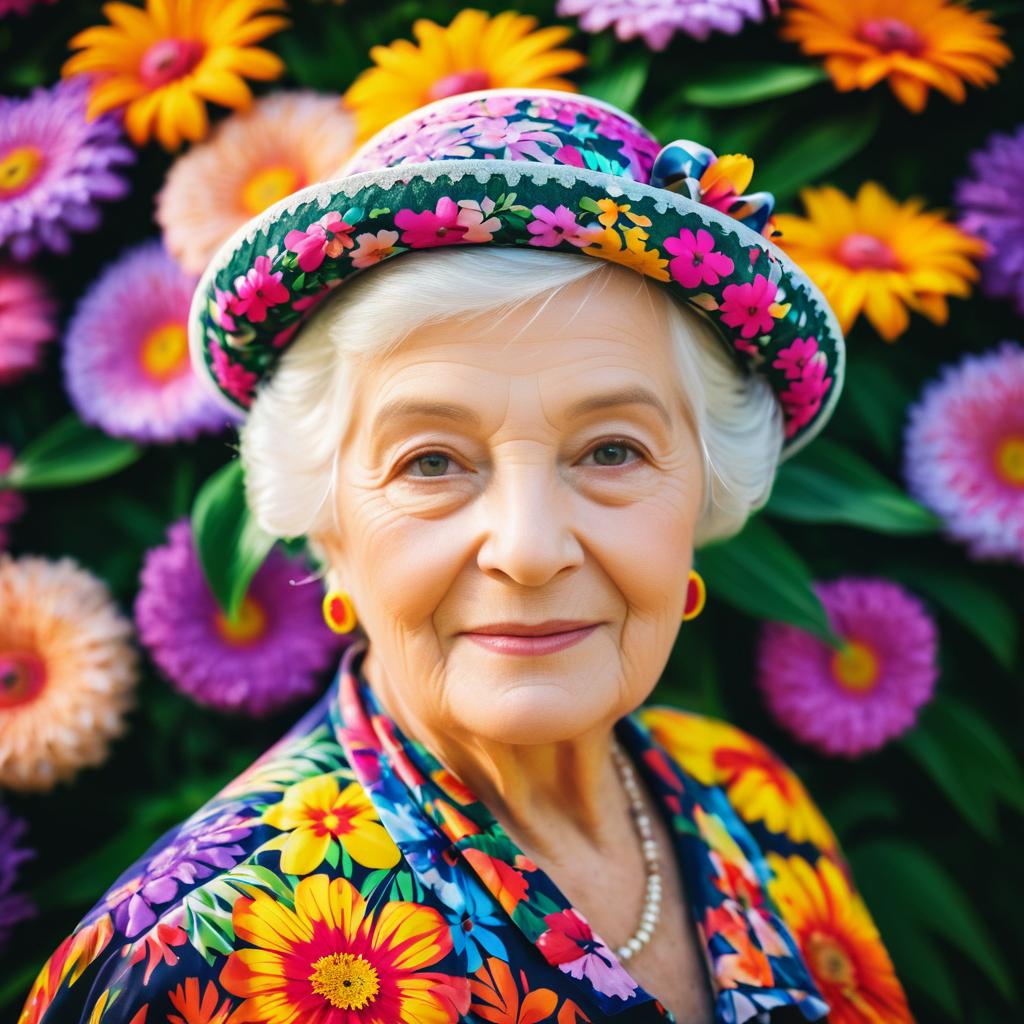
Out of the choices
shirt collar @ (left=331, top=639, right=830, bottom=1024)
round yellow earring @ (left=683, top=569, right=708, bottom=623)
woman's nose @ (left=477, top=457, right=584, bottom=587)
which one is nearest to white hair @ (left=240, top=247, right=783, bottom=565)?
round yellow earring @ (left=683, top=569, right=708, bottom=623)

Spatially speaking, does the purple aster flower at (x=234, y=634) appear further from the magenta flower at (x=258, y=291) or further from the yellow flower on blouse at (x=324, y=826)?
the magenta flower at (x=258, y=291)

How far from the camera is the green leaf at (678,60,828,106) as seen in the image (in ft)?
6.57

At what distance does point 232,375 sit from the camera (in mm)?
1590

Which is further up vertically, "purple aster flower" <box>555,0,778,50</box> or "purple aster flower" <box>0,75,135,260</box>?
"purple aster flower" <box>555,0,778,50</box>

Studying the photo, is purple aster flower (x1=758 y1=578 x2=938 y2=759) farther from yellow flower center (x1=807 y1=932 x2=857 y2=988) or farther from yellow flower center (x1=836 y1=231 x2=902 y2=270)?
yellow flower center (x1=836 y1=231 x2=902 y2=270)

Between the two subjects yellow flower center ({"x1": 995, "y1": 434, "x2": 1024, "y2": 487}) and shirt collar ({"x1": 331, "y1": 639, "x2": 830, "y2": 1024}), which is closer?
shirt collar ({"x1": 331, "y1": 639, "x2": 830, "y2": 1024})

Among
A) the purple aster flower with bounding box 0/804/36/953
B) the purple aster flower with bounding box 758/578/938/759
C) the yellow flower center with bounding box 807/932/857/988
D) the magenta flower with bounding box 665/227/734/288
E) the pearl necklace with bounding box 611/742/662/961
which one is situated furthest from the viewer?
the purple aster flower with bounding box 758/578/938/759

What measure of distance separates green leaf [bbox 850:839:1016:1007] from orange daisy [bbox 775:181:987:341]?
3.49ft

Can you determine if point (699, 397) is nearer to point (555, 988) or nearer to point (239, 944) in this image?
point (555, 988)

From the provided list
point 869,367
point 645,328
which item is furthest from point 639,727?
point 869,367

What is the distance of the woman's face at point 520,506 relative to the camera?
4.32 feet

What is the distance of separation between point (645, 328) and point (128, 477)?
1.27 metres

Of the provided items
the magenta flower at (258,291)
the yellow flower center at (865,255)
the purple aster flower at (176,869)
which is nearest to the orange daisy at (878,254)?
the yellow flower center at (865,255)

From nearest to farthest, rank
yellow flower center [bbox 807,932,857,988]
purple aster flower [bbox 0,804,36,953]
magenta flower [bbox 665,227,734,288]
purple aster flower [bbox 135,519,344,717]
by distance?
magenta flower [bbox 665,227,734,288] → yellow flower center [bbox 807,932,857,988] → purple aster flower [bbox 0,804,36,953] → purple aster flower [bbox 135,519,344,717]
